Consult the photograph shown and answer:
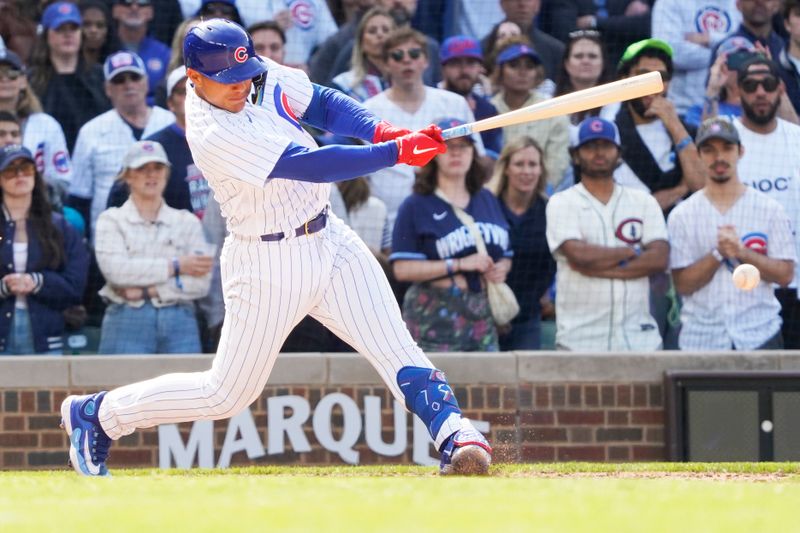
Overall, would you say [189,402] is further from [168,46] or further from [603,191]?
[168,46]

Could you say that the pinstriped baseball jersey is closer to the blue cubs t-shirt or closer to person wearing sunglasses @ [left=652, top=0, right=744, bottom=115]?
the blue cubs t-shirt

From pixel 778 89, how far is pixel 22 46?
4555 millimetres

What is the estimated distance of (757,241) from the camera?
7.70 metres

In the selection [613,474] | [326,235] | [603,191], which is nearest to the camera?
[326,235]

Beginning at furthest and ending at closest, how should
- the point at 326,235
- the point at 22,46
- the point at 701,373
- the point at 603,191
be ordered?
the point at 22,46, the point at 603,191, the point at 701,373, the point at 326,235

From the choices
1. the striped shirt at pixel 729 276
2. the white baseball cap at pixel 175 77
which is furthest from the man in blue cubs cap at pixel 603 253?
A: the white baseball cap at pixel 175 77

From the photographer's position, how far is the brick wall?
7.41 metres

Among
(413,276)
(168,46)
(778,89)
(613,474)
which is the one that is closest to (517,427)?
(413,276)

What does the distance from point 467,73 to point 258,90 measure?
356 centimetres

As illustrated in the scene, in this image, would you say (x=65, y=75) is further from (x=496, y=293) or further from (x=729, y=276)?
(x=729, y=276)

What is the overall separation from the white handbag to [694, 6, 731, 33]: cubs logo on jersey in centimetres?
221

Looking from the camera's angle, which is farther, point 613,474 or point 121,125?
point 121,125

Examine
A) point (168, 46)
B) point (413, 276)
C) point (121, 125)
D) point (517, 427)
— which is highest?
point (168, 46)

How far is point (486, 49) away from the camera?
8.77 m
